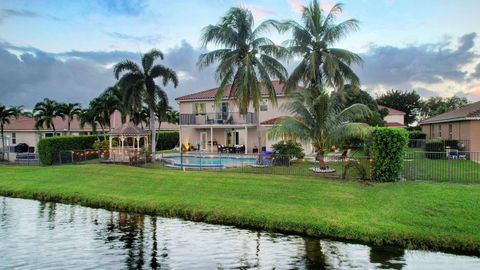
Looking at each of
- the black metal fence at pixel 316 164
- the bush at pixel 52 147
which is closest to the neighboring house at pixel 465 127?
the black metal fence at pixel 316 164

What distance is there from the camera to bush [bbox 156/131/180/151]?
197 ft

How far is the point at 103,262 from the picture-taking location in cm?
1229

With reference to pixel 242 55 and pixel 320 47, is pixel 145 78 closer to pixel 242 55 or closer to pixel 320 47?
pixel 242 55

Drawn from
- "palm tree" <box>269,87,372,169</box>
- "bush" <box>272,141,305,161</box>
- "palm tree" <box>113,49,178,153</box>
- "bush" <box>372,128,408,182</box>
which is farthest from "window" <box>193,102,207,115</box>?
"bush" <box>372,128,408,182</box>

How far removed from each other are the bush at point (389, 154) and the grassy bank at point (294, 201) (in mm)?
1194

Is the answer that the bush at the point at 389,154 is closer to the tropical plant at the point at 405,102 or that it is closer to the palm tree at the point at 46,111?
the palm tree at the point at 46,111

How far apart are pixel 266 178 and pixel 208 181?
318 cm

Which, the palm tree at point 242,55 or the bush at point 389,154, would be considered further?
the palm tree at point 242,55

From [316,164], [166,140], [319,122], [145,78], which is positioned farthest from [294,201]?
[166,140]

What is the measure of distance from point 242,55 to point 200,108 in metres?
15.7

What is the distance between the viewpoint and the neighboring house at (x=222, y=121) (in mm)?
43250

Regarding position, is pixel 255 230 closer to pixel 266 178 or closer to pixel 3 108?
pixel 266 178

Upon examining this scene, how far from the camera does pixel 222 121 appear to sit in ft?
146

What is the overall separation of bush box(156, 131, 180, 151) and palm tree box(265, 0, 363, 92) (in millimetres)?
30660
